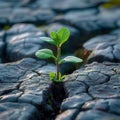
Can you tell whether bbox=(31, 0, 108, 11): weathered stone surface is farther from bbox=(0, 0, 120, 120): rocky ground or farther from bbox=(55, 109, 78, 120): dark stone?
bbox=(55, 109, 78, 120): dark stone

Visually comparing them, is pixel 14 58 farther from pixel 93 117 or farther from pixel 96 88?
pixel 93 117

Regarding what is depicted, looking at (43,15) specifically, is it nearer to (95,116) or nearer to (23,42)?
(23,42)

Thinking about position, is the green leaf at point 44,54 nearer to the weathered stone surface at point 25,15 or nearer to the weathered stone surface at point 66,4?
the weathered stone surface at point 25,15

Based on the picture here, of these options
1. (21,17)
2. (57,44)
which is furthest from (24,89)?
(21,17)

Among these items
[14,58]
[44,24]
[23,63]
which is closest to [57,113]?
[23,63]

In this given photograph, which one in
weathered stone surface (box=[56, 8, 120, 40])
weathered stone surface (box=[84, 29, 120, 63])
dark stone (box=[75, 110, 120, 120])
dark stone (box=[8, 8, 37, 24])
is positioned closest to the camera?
dark stone (box=[75, 110, 120, 120])

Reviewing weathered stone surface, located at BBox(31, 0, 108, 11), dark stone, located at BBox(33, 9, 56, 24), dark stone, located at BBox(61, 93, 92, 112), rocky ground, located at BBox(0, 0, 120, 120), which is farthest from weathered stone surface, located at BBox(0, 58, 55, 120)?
weathered stone surface, located at BBox(31, 0, 108, 11)

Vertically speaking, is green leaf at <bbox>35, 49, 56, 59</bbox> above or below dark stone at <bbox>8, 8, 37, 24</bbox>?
below

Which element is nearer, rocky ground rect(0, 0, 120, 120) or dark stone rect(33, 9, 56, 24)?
rocky ground rect(0, 0, 120, 120)

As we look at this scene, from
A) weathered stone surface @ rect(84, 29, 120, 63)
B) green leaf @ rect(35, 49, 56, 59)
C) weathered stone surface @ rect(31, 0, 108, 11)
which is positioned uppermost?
weathered stone surface @ rect(31, 0, 108, 11)
